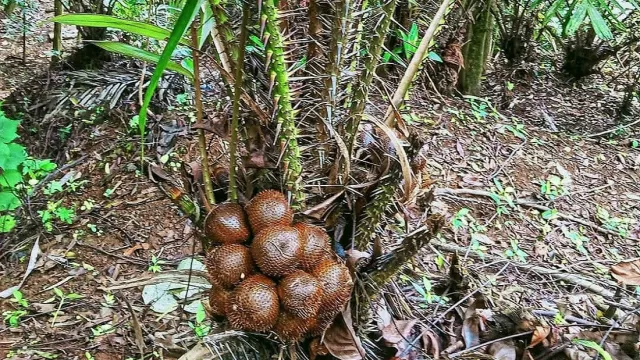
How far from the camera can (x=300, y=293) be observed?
0.98 m

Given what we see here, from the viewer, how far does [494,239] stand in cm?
269

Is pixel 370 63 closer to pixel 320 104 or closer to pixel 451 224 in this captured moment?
pixel 320 104

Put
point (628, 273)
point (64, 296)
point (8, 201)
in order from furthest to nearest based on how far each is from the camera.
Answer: point (8, 201), point (64, 296), point (628, 273)

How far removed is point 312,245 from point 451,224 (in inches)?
68.7

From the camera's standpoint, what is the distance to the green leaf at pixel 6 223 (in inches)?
94.4

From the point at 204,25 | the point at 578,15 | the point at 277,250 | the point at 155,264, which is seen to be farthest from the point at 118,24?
the point at 578,15

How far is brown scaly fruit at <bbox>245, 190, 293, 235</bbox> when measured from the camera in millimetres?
1011

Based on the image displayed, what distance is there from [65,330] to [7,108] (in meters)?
1.71

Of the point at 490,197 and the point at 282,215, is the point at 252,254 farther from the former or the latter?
the point at 490,197

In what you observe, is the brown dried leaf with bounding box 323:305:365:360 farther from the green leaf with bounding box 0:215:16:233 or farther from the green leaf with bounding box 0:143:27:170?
the green leaf with bounding box 0:215:16:233

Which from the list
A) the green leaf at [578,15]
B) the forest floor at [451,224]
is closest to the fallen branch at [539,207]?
the forest floor at [451,224]

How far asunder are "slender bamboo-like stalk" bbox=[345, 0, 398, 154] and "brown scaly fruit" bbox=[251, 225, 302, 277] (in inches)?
9.4

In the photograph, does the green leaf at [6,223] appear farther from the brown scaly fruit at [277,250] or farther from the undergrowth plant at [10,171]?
the brown scaly fruit at [277,250]

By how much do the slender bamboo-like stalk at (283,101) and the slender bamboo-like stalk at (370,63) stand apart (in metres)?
0.12
